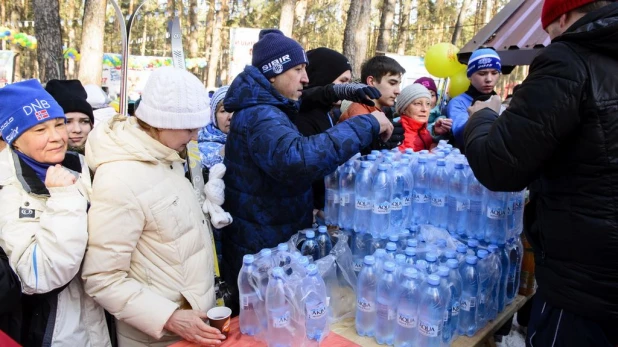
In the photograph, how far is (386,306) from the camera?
1867 millimetres

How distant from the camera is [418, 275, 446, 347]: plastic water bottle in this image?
5.77ft

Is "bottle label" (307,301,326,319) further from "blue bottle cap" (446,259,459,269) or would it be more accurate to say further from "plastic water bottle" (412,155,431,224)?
"plastic water bottle" (412,155,431,224)

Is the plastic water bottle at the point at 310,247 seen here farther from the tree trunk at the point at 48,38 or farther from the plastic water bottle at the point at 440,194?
the tree trunk at the point at 48,38

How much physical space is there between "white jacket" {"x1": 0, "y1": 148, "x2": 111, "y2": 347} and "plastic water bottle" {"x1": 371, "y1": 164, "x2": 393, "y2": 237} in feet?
4.32

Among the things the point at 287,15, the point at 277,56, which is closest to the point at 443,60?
the point at 277,56

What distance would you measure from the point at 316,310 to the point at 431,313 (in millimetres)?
489

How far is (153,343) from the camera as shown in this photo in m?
1.95

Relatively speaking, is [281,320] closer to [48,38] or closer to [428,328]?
[428,328]

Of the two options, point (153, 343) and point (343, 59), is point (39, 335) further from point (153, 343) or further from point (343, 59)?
point (343, 59)

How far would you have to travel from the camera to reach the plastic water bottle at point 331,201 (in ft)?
7.86

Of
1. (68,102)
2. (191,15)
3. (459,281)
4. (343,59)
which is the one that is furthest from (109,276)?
(191,15)

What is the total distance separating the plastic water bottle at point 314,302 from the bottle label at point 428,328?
409 mm

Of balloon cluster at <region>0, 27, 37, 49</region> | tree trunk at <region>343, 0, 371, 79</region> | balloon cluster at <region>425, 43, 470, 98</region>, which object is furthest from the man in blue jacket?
balloon cluster at <region>0, 27, 37, 49</region>

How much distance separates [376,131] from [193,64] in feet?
81.1
